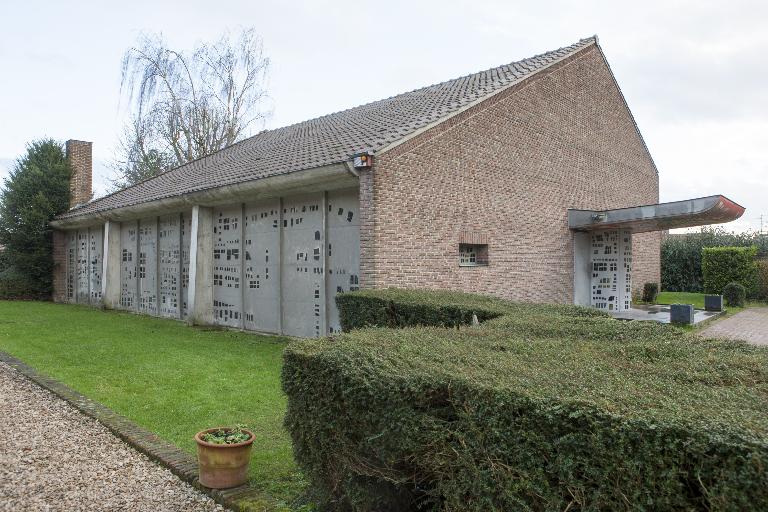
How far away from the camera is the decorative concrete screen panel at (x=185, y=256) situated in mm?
14320

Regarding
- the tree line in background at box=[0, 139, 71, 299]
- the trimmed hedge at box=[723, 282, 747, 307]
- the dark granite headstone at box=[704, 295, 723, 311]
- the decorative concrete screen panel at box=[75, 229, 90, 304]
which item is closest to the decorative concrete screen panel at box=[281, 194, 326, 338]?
the decorative concrete screen panel at box=[75, 229, 90, 304]

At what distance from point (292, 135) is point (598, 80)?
935 cm

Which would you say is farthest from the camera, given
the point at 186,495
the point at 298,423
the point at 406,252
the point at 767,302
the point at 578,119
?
the point at 767,302

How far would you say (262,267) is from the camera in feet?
39.1

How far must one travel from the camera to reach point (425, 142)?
993 centimetres

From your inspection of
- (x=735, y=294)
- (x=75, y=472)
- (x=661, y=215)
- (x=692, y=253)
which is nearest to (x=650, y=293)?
(x=735, y=294)

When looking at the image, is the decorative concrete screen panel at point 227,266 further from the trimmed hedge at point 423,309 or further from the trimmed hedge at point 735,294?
the trimmed hedge at point 735,294

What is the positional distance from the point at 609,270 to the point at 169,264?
1250 centimetres

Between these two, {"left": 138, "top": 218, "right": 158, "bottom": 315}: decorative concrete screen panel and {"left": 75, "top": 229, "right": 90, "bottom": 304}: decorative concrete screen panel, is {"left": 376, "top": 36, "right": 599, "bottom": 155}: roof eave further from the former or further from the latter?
{"left": 75, "top": 229, "right": 90, "bottom": 304}: decorative concrete screen panel

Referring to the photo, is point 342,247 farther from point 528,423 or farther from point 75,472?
point 528,423

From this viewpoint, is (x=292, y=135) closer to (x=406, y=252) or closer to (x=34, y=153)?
(x=406, y=252)

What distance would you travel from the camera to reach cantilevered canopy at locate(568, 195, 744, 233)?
12.0 metres

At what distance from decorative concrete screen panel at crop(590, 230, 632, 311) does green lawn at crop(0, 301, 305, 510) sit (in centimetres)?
957

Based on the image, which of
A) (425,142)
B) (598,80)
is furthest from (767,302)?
(425,142)
